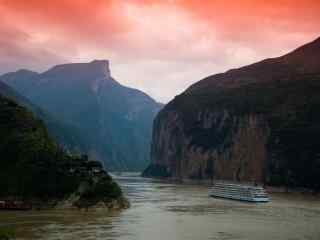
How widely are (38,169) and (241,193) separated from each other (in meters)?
45.5

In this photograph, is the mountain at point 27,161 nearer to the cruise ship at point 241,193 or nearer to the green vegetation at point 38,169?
the green vegetation at point 38,169

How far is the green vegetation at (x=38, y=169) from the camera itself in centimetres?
10362

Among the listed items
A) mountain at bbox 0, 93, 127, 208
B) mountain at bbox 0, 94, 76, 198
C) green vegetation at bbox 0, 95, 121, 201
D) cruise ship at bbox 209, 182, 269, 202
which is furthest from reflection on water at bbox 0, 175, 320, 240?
cruise ship at bbox 209, 182, 269, 202

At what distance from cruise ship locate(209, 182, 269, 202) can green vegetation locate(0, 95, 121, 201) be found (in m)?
32.8

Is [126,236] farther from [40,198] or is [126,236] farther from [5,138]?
[5,138]

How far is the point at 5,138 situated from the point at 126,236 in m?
51.5

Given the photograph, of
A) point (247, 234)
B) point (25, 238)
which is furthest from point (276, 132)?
point (25, 238)

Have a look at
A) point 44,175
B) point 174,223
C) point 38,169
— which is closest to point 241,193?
point 44,175

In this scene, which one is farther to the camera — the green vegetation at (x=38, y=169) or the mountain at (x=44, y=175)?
the green vegetation at (x=38, y=169)

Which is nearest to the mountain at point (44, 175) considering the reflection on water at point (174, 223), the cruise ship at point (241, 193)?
the reflection on water at point (174, 223)

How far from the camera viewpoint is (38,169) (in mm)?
107188

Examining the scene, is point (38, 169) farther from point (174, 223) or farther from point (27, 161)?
point (174, 223)

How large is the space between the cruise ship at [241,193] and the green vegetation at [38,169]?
107 ft

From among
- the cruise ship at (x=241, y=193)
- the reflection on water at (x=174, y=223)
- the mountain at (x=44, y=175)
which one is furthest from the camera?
the cruise ship at (x=241, y=193)
